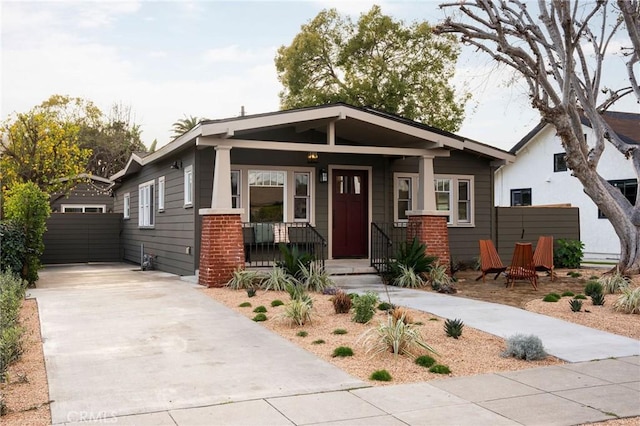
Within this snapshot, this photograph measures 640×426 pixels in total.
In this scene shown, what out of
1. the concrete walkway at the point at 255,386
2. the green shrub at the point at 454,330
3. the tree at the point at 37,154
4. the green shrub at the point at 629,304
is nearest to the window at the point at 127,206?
the tree at the point at 37,154

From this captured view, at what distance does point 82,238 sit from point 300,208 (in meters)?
10.4

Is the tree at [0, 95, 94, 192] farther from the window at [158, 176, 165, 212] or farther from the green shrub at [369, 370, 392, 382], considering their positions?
the green shrub at [369, 370, 392, 382]

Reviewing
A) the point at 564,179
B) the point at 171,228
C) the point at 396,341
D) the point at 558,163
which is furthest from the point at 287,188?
the point at 558,163

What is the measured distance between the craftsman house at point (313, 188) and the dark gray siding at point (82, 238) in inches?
208

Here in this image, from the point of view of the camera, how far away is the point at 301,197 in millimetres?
14438

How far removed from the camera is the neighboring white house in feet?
75.4

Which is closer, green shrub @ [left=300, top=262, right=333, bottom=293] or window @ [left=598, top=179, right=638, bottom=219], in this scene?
green shrub @ [left=300, top=262, right=333, bottom=293]

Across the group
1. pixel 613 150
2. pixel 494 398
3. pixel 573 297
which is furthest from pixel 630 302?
pixel 613 150

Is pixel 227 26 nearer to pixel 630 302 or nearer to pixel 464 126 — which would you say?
pixel 630 302

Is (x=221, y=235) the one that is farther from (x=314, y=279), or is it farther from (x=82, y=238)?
(x=82, y=238)

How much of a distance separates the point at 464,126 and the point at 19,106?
21644 millimetres

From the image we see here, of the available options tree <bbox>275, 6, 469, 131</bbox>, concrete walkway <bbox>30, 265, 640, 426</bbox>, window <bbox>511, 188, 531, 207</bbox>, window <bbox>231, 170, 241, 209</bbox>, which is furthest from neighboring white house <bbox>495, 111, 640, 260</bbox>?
concrete walkway <bbox>30, 265, 640, 426</bbox>

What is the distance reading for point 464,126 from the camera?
31.2 metres

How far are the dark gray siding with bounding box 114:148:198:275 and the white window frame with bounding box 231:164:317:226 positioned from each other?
116 centimetres
